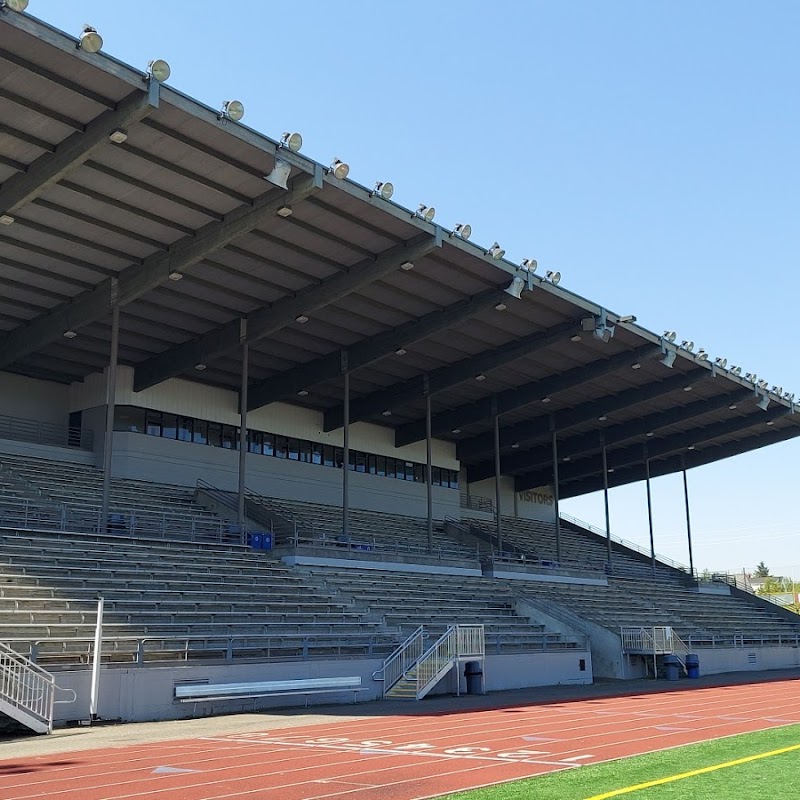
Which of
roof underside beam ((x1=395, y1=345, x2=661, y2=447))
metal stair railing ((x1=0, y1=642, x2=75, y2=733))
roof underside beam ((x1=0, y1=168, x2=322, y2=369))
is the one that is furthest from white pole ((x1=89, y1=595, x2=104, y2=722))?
roof underside beam ((x1=395, y1=345, x2=661, y2=447))

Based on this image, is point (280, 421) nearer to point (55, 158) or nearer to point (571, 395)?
point (571, 395)

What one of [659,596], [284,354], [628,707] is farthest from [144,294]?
[659,596]

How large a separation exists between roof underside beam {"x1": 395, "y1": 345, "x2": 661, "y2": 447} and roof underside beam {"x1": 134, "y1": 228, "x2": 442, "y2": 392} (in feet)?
39.6

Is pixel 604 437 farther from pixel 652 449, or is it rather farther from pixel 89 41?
pixel 89 41

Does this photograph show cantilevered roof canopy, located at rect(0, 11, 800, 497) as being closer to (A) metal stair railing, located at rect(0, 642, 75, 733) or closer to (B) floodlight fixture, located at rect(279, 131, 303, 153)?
(B) floodlight fixture, located at rect(279, 131, 303, 153)

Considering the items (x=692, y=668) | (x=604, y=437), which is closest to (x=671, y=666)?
(x=692, y=668)

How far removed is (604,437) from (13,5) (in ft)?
115

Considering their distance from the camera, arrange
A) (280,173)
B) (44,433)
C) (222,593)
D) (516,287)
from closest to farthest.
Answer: (280,173) < (222,593) < (516,287) < (44,433)

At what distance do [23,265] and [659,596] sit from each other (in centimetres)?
2939

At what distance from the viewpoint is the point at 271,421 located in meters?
38.3

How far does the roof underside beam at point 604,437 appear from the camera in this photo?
133 feet

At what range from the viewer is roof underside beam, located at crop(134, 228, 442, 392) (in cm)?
2498

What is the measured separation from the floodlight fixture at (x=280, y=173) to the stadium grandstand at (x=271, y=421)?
0.14 metres

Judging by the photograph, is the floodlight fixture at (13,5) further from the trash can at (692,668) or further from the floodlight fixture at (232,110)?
the trash can at (692,668)
